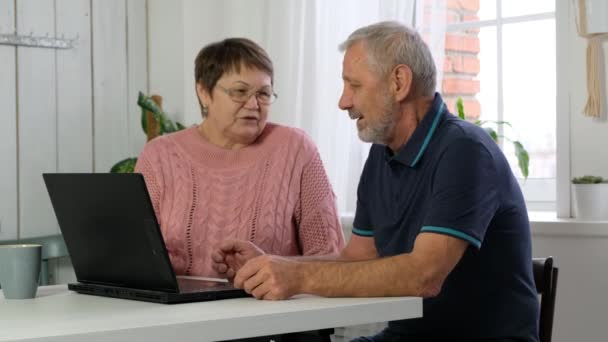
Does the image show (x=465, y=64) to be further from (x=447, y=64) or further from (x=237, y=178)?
(x=237, y=178)

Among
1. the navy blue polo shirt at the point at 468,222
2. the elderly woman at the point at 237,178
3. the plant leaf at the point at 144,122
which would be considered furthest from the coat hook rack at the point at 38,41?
the navy blue polo shirt at the point at 468,222

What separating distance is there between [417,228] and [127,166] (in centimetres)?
233

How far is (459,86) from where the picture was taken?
11.7 ft

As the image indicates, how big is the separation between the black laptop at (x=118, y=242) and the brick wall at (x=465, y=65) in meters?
1.84

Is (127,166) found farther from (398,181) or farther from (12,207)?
(398,181)

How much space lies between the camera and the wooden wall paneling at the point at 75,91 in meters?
4.11

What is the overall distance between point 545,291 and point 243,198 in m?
0.85

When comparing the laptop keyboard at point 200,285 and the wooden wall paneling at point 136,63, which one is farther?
the wooden wall paneling at point 136,63

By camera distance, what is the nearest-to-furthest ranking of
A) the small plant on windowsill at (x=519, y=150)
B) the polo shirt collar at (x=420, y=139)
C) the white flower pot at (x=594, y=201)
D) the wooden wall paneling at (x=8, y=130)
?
the polo shirt collar at (x=420, y=139), the white flower pot at (x=594, y=201), the small plant on windowsill at (x=519, y=150), the wooden wall paneling at (x=8, y=130)

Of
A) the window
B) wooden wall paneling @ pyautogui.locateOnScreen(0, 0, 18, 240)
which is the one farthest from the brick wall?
wooden wall paneling @ pyautogui.locateOnScreen(0, 0, 18, 240)

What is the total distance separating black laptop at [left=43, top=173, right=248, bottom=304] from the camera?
1732mm

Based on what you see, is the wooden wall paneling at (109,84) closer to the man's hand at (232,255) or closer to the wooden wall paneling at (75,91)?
the wooden wall paneling at (75,91)

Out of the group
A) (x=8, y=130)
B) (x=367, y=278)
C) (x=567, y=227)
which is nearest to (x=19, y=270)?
(x=367, y=278)

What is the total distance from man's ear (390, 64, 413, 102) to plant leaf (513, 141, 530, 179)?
4.32 ft
